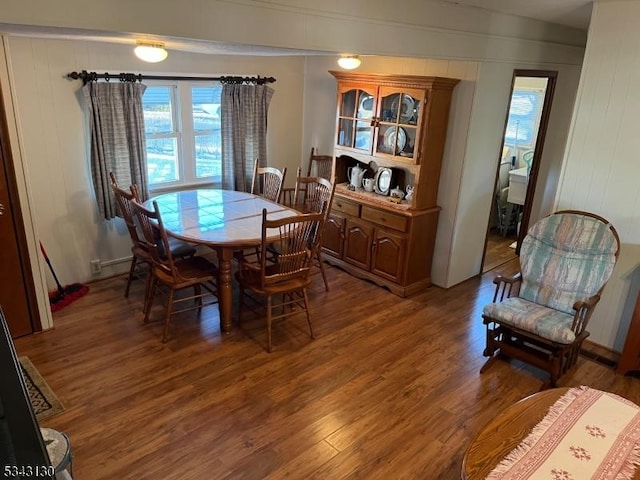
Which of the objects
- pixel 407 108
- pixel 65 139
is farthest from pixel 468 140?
pixel 65 139

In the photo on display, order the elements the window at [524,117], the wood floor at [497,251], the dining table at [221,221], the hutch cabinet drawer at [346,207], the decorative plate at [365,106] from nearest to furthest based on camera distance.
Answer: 1. the dining table at [221,221]
2. the decorative plate at [365,106]
3. the hutch cabinet drawer at [346,207]
4. the wood floor at [497,251]
5. the window at [524,117]

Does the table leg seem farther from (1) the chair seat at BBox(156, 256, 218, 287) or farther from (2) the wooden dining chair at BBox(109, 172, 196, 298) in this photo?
(2) the wooden dining chair at BBox(109, 172, 196, 298)

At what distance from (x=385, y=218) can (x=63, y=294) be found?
2813 millimetres

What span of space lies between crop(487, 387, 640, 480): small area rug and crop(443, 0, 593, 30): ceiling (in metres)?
2.55

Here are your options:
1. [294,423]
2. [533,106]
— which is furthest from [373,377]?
[533,106]

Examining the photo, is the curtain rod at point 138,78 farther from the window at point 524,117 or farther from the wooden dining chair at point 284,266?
the window at point 524,117

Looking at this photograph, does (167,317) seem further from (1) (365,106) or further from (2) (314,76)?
(2) (314,76)

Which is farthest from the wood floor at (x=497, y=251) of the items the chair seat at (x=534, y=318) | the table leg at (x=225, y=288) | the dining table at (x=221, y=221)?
the table leg at (x=225, y=288)

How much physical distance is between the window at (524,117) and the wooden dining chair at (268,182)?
3.18 meters

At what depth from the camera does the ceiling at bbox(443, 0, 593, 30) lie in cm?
329

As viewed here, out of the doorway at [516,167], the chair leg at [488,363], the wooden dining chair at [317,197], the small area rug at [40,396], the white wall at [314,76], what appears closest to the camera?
the white wall at [314,76]

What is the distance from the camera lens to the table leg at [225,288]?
3441mm

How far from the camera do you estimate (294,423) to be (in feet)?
8.96

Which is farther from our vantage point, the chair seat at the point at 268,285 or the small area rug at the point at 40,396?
the chair seat at the point at 268,285
